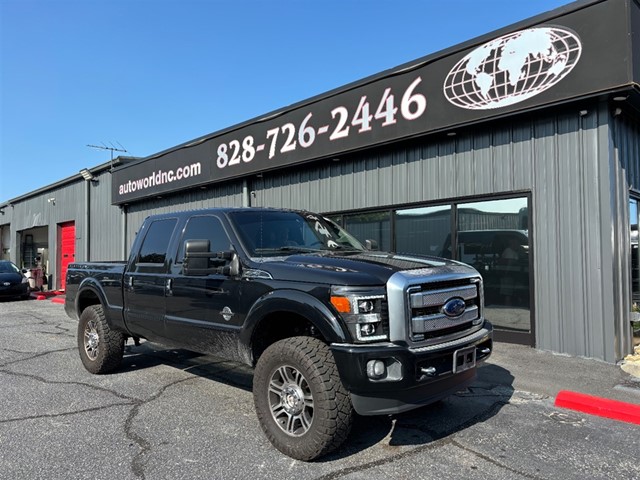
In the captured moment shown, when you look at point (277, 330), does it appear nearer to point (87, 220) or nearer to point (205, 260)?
point (205, 260)

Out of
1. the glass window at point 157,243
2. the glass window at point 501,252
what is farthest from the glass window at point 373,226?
the glass window at point 157,243

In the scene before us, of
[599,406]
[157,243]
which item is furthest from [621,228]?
[157,243]

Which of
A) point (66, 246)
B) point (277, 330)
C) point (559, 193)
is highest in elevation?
point (559, 193)

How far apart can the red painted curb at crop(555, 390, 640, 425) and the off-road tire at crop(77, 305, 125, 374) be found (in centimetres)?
527

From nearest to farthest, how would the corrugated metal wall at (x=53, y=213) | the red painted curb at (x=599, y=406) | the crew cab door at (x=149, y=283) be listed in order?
the red painted curb at (x=599, y=406) → the crew cab door at (x=149, y=283) → the corrugated metal wall at (x=53, y=213)

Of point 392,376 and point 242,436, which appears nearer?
point 392,376

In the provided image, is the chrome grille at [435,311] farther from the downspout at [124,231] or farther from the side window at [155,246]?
the downspout at [124,231]

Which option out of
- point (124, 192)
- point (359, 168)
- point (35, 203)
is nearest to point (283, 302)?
point (359, 168)

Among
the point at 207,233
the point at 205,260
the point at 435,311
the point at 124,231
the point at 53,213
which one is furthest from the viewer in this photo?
the point at 53,213

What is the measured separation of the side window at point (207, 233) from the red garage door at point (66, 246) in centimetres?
1896

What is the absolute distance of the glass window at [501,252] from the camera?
7457mm

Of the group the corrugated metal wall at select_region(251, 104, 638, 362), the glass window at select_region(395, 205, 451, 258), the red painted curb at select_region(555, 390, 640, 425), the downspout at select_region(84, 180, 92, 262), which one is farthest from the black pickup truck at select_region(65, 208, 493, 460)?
the downspout at select_region(84, 180, 92, 262)

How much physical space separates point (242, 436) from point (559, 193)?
18.4ft

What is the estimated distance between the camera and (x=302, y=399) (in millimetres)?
3695
